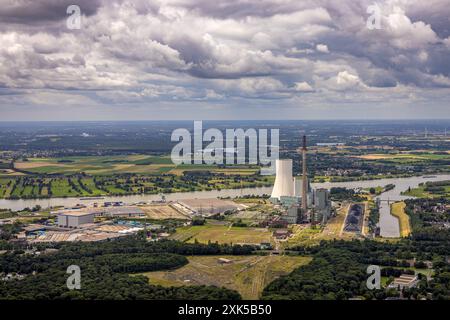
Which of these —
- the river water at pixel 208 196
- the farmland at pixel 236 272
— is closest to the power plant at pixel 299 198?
the river water at pixel 208 196

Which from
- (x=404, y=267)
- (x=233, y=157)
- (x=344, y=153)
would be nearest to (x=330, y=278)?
(x=404, y=267)

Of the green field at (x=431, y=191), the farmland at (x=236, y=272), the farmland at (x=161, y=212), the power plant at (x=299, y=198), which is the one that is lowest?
the farmland at (x=236, y=272)

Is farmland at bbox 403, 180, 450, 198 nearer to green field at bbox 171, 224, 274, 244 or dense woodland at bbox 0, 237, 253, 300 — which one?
green field at bbox 171, 224, 274, 244

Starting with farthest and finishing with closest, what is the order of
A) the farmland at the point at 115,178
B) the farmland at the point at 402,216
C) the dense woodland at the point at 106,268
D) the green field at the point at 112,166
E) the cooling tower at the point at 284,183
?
the green field at the point at 112,166 < the farmland at the point at 115,178 < the cooling tower at the point at 284,183 < the farmland at the point at 402,216 < the dense woodland at the point at 106,268

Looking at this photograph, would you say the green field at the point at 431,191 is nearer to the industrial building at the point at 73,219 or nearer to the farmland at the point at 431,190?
the farmland at the point at 431,190

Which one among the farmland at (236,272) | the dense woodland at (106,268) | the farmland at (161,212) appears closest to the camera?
the dense woodland at (106,268)
